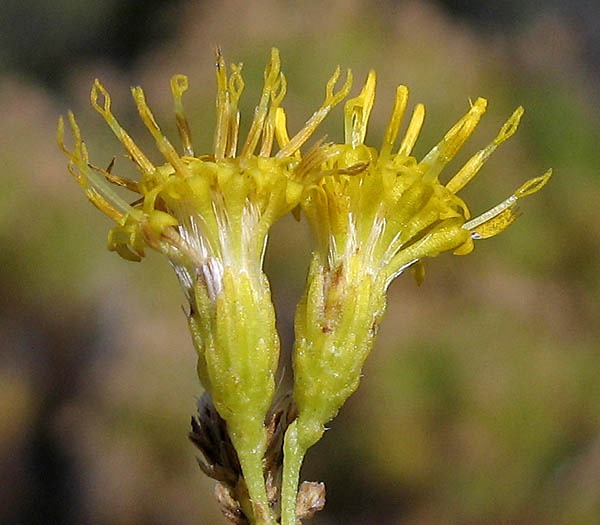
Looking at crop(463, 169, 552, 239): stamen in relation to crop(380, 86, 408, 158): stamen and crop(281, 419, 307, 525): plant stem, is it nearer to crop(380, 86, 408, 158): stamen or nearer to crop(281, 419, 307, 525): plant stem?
crop(380, 86, 408, 158): stamen

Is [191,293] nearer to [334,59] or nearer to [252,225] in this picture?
[252,225]

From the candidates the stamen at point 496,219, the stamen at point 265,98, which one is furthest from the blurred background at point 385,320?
the stamen at point 265,98

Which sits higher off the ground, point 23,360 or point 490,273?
point 23,360

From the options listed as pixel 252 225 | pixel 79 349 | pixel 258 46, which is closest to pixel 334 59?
pixel 258 46

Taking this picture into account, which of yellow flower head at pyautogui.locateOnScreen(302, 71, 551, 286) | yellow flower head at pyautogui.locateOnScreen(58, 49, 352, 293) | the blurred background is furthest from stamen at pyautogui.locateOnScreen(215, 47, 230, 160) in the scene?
the blurred background

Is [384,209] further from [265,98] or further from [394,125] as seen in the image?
[265,98]
